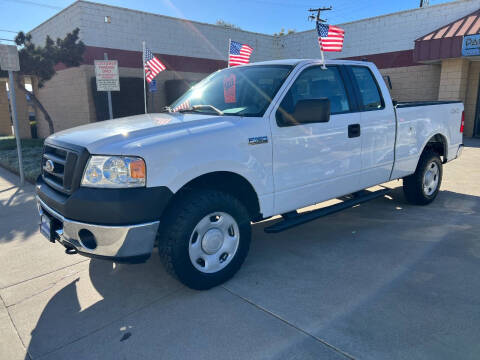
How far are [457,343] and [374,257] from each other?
145 cm

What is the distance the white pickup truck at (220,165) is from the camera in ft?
9.29

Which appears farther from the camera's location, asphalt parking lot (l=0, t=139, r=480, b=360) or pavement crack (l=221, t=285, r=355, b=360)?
asphalt parking lot (l=0, t=139, r=480, b=360)

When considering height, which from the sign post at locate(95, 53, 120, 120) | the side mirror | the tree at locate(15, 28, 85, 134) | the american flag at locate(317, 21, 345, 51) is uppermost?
the tree at locate(15, 28, 85, 134)

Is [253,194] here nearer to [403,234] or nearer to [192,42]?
[403,234]

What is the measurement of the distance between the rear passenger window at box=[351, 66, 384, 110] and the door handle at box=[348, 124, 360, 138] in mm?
349

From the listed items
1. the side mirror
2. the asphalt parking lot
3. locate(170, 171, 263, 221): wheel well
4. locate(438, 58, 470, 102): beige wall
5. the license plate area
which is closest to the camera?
the asphalt parking lot

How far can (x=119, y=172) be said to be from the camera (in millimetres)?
2803

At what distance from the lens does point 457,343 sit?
8.42 feet

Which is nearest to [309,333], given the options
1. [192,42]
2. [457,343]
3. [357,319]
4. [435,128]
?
[357,319]

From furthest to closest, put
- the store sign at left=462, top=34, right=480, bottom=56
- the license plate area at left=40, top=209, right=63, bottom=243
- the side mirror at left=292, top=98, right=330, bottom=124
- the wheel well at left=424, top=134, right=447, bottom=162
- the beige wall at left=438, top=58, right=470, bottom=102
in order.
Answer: the beige wall at left=438, top=58, right=470, bottom=102, the store sign at left=462, top=34, right=480, bottom=56, the wheel well at left=424, top=134, right=447, bottom=162, the side mirror at left=292, top=98, right=330, bottom=124, the license plate area at left=40, top=209, right=63, bottom=243

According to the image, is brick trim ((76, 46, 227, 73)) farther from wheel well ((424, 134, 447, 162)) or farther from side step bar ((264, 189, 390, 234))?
side step bar ((264, 189, 390, 234))

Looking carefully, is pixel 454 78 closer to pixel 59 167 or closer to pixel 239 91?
pixel 239 91

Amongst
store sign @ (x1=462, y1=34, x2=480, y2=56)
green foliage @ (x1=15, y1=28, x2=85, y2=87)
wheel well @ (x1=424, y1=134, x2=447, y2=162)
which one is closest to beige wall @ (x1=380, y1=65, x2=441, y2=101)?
store sign @ (x1=462, y1=34, x2=480, y2=56)

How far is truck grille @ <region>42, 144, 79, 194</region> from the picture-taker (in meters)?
3.01
